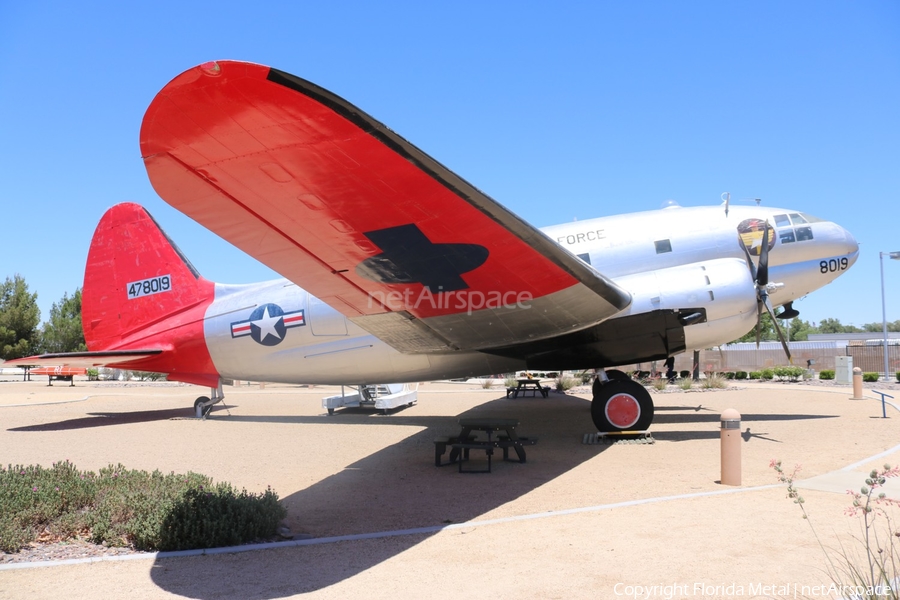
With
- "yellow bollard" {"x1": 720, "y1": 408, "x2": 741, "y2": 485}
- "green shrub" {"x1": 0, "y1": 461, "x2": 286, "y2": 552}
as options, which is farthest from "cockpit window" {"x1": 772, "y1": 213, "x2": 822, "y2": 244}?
"green shrub" {"x1": 0, "y1": 461, "x2": 286, "y2": 552}

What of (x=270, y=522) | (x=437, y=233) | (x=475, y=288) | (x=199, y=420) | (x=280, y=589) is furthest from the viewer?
(x=199, y=420)

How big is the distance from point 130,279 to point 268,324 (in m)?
5.91

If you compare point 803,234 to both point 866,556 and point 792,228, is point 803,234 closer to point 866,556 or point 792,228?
point 792,228

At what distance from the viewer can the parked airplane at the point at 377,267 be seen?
507 centimetres

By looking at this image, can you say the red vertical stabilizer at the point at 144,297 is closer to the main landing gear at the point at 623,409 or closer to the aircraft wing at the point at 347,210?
the aircraft wing at the point at 347,210

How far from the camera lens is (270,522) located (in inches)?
231

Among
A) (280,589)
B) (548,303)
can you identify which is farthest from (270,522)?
(548,303)

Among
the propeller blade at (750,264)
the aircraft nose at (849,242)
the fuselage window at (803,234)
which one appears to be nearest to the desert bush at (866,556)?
Answer: the propeller blade at (750,264)

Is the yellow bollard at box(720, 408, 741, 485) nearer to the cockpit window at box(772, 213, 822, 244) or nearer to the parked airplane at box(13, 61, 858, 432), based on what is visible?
the parked airplane at box(13, 61, 858, 432)

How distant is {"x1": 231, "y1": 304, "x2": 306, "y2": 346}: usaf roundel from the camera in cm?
1387

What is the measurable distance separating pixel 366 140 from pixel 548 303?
4.40m

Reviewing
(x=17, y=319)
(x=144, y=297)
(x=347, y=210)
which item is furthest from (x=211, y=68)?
(x=17, y=319)

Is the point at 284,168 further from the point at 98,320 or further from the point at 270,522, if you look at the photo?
the point at 98,320

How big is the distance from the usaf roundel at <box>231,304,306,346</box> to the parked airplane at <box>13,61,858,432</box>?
5 centimetres
